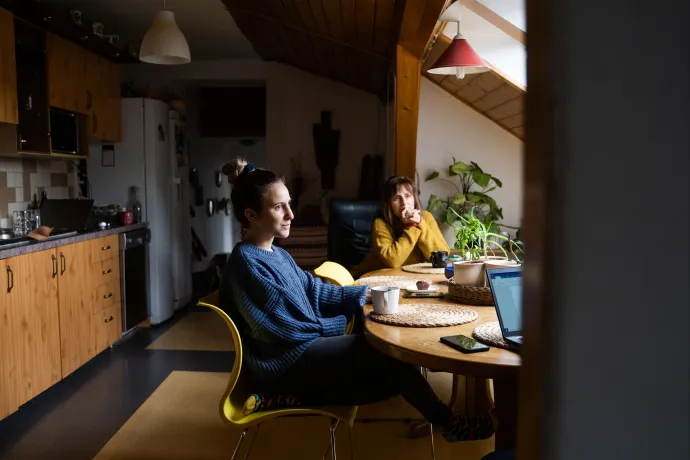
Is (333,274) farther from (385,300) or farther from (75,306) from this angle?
(75,306)

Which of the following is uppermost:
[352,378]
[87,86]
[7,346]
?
[87,86]

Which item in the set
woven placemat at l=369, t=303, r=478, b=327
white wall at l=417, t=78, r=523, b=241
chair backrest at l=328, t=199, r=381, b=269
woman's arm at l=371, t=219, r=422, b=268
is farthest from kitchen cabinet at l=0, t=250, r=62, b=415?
white wall at l=417, t=78, r=523, b=241

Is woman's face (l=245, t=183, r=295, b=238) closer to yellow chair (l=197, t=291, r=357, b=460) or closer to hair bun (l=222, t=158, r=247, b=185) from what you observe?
hair bun (l=222, t=158, r=247, b=185)

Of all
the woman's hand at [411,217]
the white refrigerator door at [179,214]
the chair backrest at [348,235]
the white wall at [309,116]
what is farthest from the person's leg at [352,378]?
the white wall at [309,116]

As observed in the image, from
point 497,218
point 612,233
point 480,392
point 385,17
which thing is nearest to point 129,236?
point 385,17

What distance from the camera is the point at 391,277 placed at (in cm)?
262

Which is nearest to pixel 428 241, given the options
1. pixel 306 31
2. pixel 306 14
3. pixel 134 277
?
pixel 306 14

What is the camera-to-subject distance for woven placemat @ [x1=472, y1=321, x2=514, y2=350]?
4.70ft

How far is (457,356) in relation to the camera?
1.35 meters

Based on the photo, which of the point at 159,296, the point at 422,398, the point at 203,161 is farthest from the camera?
the point at 203,161

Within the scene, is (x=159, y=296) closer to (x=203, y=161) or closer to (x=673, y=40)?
(x=203, y=161)

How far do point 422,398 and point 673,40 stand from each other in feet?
4.98

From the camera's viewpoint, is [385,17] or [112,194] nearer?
[385,17]

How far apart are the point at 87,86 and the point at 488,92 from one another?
3.00 m
